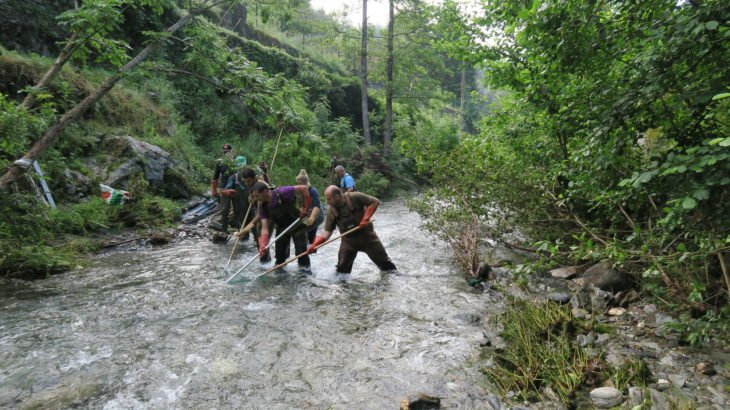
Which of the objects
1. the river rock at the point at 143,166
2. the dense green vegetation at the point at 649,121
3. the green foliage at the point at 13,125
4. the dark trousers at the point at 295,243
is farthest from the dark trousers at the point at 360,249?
the river rock at the point at 143,166

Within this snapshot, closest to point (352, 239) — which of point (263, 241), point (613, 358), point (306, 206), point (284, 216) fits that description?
point (306, 206)

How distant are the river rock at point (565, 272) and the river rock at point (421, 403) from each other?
3668mm

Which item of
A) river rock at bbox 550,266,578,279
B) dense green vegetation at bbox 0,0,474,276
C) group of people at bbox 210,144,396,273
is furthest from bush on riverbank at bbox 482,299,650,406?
dense green vegetation at bbox 0,0,474,276

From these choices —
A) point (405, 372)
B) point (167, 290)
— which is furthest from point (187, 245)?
point (405, 372)

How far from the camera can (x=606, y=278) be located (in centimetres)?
518

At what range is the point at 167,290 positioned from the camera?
5957 mm

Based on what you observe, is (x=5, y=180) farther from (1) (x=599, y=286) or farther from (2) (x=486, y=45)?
(1) (x=599, y=286)

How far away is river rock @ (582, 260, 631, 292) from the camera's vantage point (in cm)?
506

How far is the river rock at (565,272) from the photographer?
19.8ft

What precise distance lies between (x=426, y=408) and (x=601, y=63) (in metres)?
3.30

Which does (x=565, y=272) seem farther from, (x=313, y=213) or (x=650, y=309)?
(x=313, y=213)

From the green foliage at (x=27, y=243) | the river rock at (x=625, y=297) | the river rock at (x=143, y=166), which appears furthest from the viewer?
the river rock at (x=143, y=166)

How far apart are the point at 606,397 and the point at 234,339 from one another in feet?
11.6

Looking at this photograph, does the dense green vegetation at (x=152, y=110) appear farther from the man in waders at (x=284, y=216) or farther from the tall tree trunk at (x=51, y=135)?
the man in waders at (x=284, y=216)
